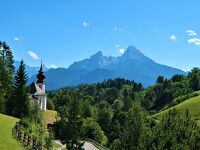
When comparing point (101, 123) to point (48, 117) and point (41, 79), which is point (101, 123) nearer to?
point (48, 117)

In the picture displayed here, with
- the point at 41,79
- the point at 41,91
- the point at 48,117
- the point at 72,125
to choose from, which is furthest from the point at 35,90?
the point at 72,125

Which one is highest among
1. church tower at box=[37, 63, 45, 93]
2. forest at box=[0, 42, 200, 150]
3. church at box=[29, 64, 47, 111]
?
church tower at box=[37, 63, 45, 93]

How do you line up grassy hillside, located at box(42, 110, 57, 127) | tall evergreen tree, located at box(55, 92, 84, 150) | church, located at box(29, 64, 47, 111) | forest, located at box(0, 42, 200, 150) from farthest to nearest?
church, located at box(29, 64, 47, 111)
grassy hillside, located at box(42, 110, 57, 127)
tall evergreen tree, located at box(55, 92, 84, 150)
forest, located at box(0, 42, 200, 150)

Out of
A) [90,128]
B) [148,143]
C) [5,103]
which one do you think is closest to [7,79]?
[5,103]

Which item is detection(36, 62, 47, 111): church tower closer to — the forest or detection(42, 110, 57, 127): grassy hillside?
detection(42, 110, 57, 127): grassy hillside

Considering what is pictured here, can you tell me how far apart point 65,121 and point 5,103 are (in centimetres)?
2126

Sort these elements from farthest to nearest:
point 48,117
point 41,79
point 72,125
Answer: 1. point 41,79
2. point 48,117
3. point 72,125

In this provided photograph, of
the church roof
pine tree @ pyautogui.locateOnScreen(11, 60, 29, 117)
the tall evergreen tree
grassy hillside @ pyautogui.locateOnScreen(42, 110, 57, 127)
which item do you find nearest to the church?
the church roof

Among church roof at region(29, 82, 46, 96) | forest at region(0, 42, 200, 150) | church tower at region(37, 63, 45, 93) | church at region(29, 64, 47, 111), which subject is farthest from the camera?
church tower at region(37, 63, 45, 93)

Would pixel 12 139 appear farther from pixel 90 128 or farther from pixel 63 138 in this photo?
pixel 90 128

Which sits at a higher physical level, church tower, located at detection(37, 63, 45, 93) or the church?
church tower, located at detection(37, 63, 45, 93)

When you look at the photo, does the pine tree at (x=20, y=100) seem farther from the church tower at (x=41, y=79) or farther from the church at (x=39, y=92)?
the church tower at (x=41, y=79)

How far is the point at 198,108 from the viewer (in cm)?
13312

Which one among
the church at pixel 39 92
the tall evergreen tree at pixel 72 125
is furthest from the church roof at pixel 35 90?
the tall evergreen tree at pixel 72 125
